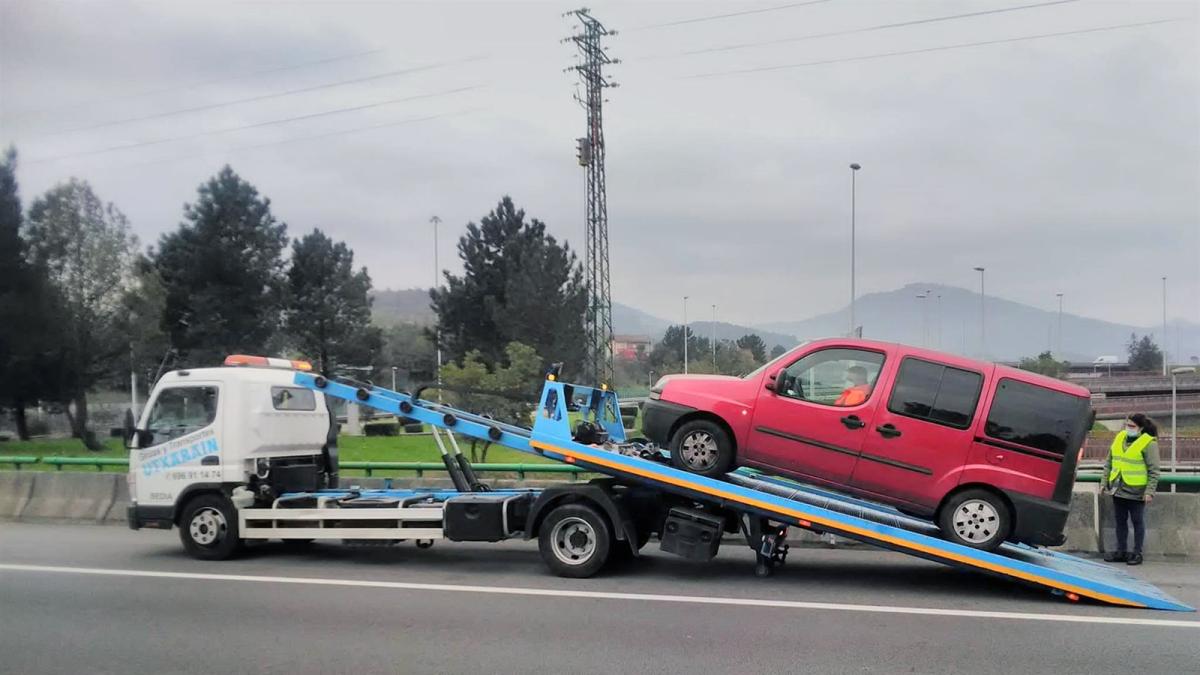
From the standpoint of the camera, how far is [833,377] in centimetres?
832

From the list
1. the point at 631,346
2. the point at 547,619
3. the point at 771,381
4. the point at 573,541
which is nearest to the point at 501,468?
the point at 573,541

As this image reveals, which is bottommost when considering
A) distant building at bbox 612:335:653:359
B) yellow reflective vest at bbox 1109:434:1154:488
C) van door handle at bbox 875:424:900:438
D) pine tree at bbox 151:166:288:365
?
yellow reflective vest at bbox 1109:434:1154:488

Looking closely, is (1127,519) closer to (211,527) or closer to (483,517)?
(483,517)

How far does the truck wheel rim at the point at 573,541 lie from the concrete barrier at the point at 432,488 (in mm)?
2936

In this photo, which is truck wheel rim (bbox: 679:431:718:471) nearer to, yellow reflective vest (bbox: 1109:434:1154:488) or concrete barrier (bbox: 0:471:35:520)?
Result: yellow reflective vest (bbox: 1109:434:1154:488)

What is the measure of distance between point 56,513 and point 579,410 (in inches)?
369

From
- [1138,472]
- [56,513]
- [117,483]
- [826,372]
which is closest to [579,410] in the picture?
[826,372]

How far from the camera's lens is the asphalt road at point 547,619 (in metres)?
5.85

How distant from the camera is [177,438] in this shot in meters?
9.67

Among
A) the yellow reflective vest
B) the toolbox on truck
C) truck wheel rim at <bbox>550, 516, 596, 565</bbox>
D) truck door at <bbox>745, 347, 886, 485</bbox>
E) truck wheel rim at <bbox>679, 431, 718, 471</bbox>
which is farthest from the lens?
the yellow reflective vest

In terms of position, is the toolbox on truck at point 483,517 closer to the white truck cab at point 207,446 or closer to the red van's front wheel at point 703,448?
the red van's front wheel at point 703,448

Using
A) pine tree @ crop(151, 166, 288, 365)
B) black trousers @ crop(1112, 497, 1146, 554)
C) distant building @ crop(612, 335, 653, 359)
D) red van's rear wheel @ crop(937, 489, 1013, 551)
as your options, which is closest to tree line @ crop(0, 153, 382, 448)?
pine tree @ crop(151, 166, 288, 365)

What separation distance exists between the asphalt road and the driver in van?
1757 mm

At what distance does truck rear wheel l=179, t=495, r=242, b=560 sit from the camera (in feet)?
31.1
